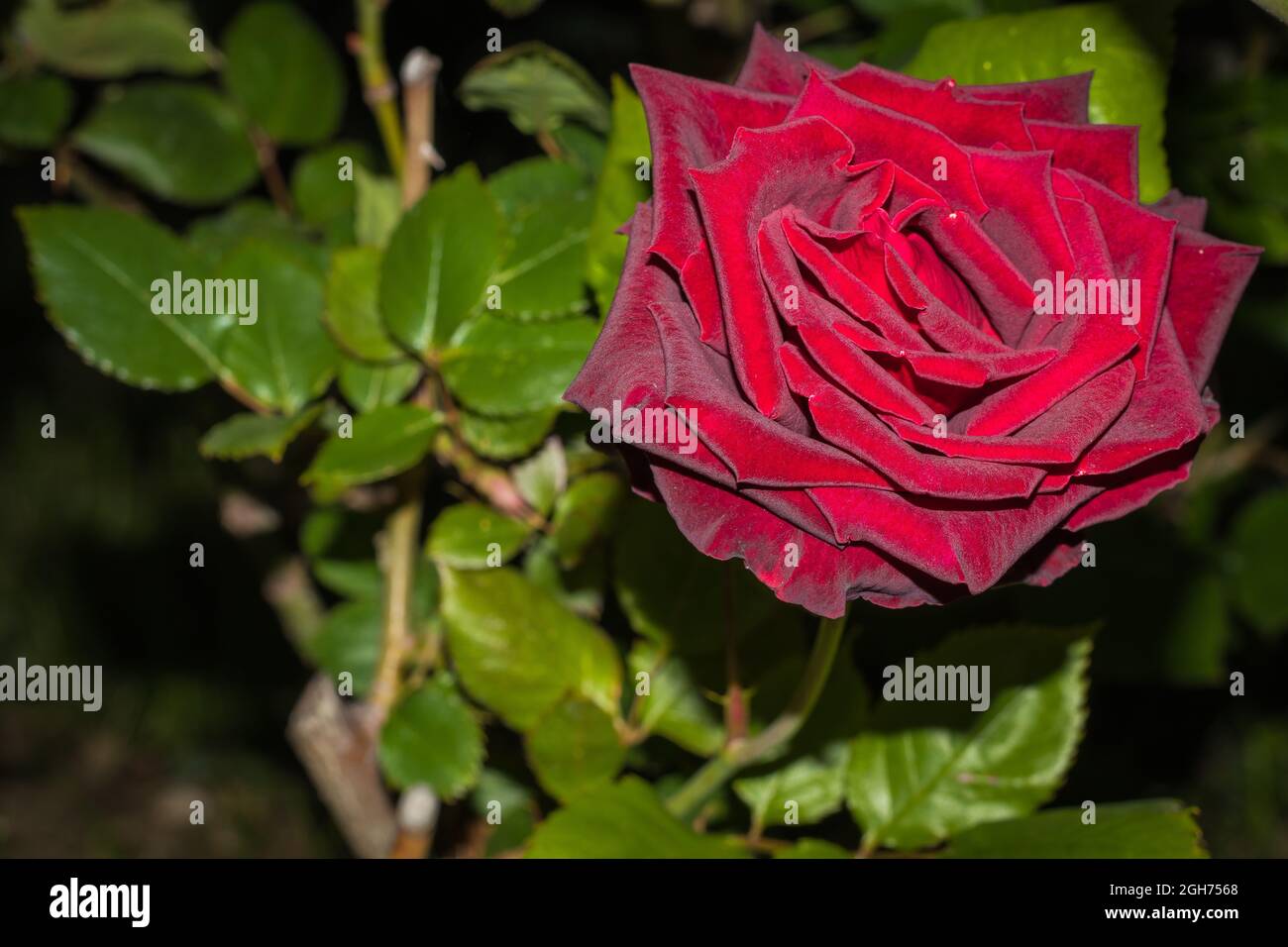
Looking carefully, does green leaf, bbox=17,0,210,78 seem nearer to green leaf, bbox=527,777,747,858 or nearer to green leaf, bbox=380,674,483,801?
green leaf, bbox=380,674,483,801

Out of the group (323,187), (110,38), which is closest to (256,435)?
(323,187)

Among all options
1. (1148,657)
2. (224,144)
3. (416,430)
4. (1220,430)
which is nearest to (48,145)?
(224,144)

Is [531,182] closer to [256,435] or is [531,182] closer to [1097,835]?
[256,435]

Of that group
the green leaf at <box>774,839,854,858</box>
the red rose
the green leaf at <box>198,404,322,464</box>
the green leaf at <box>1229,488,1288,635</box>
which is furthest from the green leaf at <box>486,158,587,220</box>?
the green leaf at <box>1229,488,1288,635</box>

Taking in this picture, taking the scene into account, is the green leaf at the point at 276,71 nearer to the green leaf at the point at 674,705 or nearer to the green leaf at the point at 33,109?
the green leaf at the point at 33,109

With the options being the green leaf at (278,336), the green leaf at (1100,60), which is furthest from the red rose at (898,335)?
the green leaf at (278,336)

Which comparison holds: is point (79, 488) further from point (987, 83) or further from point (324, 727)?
point (987, 83)

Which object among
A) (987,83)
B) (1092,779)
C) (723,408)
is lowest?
(1092,779)
